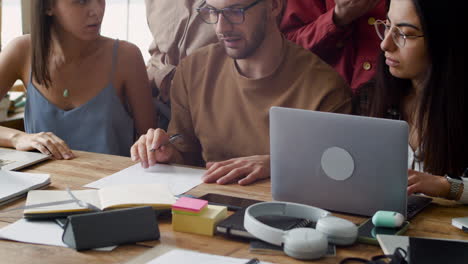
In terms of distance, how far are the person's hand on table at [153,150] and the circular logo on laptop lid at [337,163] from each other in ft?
2.14

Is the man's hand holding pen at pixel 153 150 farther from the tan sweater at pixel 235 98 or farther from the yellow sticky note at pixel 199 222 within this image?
the yellow sticky note at pixel 199 222

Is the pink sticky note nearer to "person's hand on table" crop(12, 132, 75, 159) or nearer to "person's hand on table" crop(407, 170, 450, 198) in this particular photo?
"person's hand on table" crop(407, 170, 450, 198)

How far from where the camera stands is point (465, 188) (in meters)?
1.47

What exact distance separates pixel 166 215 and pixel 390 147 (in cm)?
52

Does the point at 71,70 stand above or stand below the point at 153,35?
below

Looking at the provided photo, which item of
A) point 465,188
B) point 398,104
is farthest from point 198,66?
point 465,188

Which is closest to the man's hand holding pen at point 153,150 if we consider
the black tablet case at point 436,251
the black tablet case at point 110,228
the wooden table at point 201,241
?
the wooden table at point 201,241

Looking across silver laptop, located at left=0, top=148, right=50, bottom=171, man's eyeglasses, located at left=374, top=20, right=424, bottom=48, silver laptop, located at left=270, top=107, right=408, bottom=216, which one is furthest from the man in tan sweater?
silver laptop, located at left=270, top=107, right=408, bottom=216

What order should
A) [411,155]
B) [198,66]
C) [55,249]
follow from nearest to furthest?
[55,249], [411,155], [198,66]

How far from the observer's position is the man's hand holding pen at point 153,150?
1810mm

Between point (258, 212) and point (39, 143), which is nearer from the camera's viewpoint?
point (258, 212)

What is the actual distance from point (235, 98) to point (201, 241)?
936mm

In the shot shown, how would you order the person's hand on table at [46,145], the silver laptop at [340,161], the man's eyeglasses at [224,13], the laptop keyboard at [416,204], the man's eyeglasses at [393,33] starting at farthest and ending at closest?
the man's eyeglasses at [224,13] → the person's hand on table at [46,145] → the man's eyeglasses at [393,33] → the laptop keyboard at [416,204] → the silver laptop at [340,161]

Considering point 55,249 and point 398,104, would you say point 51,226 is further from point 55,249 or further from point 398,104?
point 398,104
